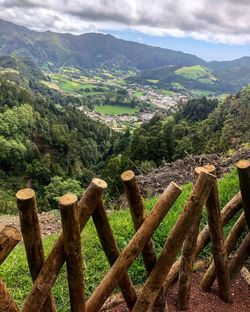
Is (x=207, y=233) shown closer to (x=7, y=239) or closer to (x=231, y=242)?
(x=231, y=242)

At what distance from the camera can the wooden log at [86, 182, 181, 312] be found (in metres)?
3.65

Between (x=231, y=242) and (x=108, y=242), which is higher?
(x=108, y=242)

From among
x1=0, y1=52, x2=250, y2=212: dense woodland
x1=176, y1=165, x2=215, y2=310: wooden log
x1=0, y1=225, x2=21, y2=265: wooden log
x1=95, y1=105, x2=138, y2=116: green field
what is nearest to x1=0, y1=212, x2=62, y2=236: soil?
x1=176, y1=165, x2=215, y2=310: wooden log

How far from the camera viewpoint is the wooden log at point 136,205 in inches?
148

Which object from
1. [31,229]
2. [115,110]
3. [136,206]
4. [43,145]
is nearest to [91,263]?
[136,206]

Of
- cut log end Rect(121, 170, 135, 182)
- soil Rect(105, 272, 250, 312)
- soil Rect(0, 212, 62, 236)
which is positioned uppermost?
cut log end Rect(121, 170, 135, 182)

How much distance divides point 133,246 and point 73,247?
2.08 feet

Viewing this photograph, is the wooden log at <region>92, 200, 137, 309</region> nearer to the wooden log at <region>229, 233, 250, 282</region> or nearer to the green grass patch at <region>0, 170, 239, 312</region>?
the green grass patch at <region>0, 170, 239, 312</region>

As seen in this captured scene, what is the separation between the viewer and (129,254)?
3662 mm

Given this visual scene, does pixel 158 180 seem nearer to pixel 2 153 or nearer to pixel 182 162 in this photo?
pixel 182 162

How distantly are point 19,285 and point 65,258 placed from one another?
2.42m

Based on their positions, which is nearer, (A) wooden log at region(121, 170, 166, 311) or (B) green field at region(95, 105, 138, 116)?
(A) wooden log at region(121, 170, 166, 311)

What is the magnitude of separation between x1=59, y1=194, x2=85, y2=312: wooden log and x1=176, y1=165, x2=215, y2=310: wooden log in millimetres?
1212

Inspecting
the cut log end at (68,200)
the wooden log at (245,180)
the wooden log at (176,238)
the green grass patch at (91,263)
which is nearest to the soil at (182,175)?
the green grass patch at (91,263)
